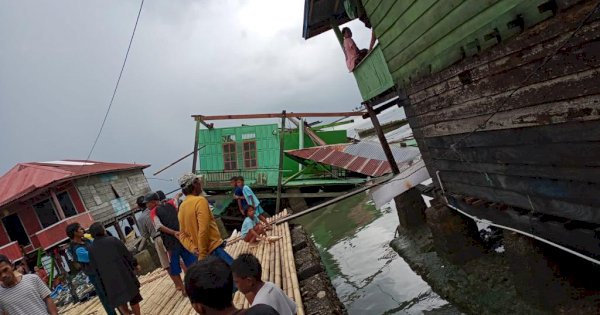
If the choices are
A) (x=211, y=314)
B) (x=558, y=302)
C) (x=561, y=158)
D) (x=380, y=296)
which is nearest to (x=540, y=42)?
(x=561, y=158)

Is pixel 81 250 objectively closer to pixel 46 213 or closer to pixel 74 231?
pixel 74 231

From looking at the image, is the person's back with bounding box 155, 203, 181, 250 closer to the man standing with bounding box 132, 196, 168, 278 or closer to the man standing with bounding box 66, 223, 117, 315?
the man standing with bounding box 66, 223, 117, 315

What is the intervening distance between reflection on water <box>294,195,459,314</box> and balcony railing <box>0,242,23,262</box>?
2046cm

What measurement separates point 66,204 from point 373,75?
1008 inches

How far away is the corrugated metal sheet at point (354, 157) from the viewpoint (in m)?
15.0

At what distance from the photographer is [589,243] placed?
3.31 m

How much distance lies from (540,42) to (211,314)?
11.1 feet

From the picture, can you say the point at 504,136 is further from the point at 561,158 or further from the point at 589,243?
the point at 589,243

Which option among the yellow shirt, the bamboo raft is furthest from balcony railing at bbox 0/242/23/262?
the yellow shirt

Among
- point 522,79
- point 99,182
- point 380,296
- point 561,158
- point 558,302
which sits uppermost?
point 99,182

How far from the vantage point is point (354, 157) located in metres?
15.8

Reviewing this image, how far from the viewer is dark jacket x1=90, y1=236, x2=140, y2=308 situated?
5008 millimetres

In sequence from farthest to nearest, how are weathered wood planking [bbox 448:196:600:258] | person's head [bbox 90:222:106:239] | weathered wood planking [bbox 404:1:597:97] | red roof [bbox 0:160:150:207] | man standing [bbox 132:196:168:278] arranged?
red roof [bbox 0:160:150:207]
man standing [bbox 132:196:168:278]
person's head [bbox 90:222:106:239]
weathered wood planking [bbox 448:196:600:258]
weathered wood planking [bbox 404:1:597:97]

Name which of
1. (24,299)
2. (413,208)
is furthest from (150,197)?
(413,208)
